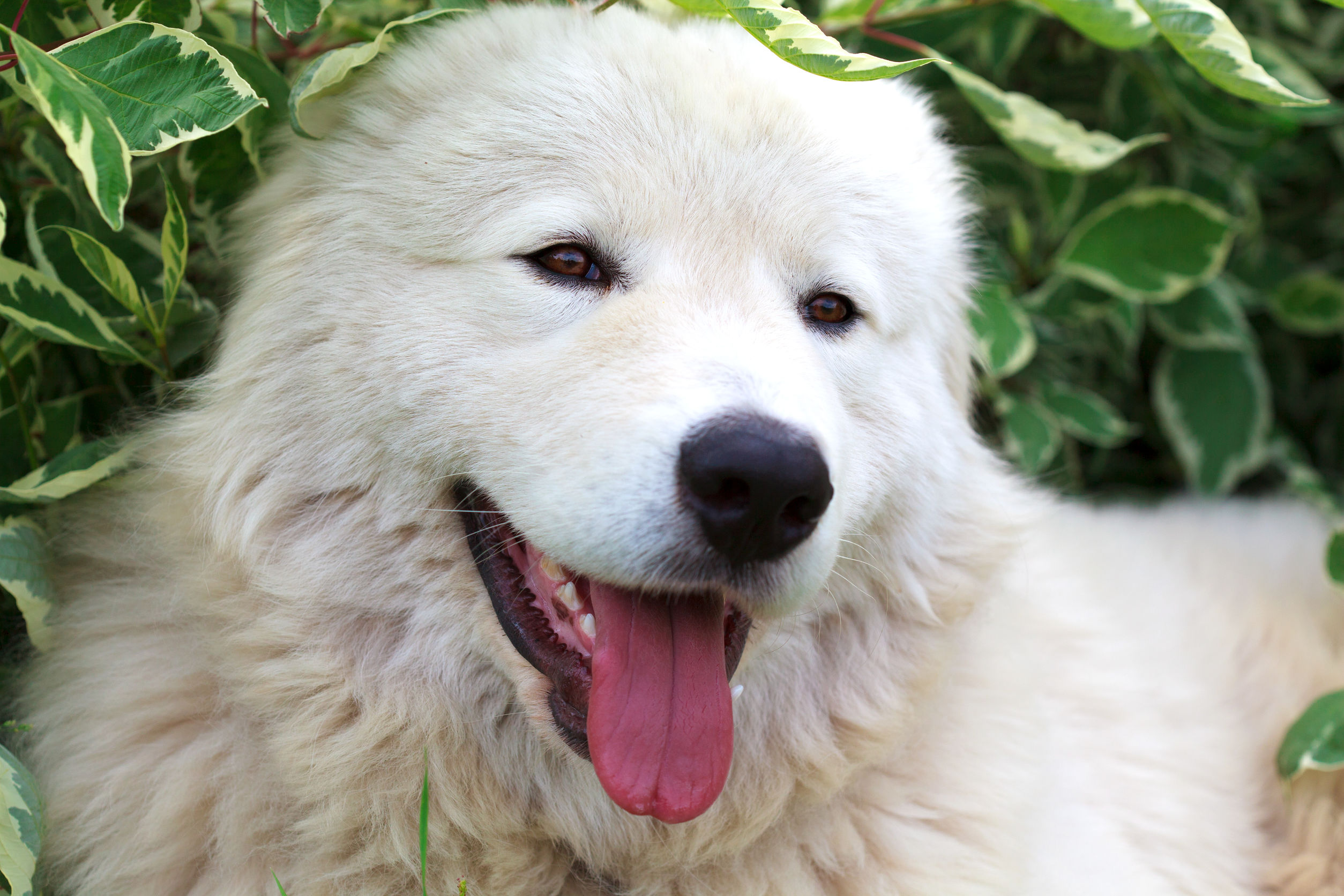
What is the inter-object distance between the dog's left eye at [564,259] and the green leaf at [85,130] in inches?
25.8

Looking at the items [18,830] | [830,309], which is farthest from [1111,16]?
[18,830]

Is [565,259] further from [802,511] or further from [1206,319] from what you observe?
[1206,319]

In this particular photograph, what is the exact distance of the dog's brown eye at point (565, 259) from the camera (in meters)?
1.94

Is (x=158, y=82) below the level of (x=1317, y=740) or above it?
above

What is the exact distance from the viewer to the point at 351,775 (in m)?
1.96

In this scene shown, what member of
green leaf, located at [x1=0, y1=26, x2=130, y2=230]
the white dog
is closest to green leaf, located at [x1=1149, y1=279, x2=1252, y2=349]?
the white dog

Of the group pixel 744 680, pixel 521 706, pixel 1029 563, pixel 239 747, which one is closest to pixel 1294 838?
pixel 1029 563

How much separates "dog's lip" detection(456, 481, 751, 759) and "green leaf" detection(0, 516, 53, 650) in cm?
87

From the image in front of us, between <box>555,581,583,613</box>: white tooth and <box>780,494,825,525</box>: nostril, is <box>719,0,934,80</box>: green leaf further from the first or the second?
<box>555,581,583,613</box>: white tooth

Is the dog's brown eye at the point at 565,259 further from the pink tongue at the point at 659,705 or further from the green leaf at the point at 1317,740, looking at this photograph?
the green leaf at the point at 1317,740

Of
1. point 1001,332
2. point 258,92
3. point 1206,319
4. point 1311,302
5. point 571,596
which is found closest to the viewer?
point 571,596

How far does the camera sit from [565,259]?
1944 millimetres

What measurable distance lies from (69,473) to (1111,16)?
2338 millimetres

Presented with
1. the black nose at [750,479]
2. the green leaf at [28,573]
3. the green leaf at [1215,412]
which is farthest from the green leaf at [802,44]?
the green leaf at [1215,412]
